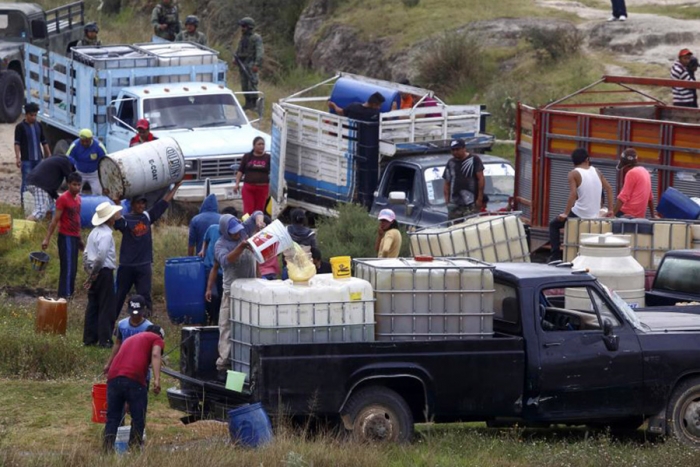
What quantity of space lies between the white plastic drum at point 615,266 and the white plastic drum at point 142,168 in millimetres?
6836

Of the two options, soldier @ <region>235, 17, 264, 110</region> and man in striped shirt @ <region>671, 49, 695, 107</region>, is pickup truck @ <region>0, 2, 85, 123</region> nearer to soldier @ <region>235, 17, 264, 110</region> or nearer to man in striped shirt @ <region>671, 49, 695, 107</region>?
soldier @ <region>235, 17, 264, 110</region>

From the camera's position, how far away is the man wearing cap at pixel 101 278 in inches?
518

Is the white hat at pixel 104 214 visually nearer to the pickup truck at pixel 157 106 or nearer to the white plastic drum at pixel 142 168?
the white plastic drum at pixel 142 168

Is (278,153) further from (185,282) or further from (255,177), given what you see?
(185,282)

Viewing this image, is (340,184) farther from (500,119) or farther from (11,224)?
(500,119)

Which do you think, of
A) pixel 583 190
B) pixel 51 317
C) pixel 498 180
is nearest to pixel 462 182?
pixel 583 190

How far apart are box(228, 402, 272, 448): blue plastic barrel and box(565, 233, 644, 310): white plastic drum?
4026 mm

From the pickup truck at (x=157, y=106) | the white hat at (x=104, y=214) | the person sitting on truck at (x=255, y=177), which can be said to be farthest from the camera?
the pickup truck at (x=157, y=106)

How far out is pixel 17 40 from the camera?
1070 inches

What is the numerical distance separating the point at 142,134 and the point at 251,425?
998cm

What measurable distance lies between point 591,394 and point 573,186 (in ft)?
15.5

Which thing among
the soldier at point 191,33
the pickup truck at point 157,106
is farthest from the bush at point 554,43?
the pickup truck at point 157,106

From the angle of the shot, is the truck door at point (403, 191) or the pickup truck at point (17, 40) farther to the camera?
the pickup truck at point (17, 40)

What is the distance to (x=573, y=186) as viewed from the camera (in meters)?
14.3
